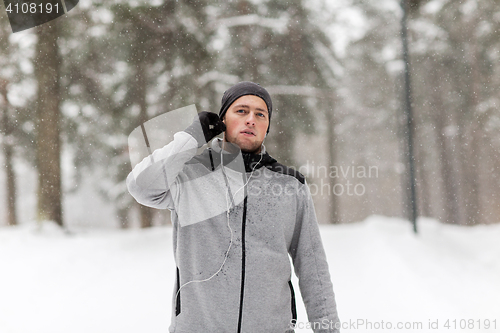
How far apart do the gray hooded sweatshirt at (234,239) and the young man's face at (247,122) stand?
0.23ft

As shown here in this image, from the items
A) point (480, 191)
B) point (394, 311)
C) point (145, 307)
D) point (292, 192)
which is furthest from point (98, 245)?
point (480, 191)

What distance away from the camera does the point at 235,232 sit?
1.50 meters

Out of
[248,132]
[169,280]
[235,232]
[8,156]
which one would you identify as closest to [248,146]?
[248,132]

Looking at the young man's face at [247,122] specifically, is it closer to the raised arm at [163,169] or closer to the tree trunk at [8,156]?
the raised arm at [163,169]

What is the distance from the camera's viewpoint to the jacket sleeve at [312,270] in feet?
4.99

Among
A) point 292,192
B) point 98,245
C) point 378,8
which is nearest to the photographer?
point 292,192

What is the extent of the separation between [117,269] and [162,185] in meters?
3.86

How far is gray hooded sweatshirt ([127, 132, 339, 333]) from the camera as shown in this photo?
144 centimetres

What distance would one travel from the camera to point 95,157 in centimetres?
884

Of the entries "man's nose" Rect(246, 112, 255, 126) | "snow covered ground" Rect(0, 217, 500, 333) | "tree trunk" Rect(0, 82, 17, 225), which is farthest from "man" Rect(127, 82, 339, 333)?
"tree trunk" Rect(0, 82, 17, 225)

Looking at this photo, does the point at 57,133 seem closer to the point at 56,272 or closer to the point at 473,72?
the point at 56,272

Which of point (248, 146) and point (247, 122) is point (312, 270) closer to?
point (248, 146)

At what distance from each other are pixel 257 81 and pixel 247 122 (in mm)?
6594

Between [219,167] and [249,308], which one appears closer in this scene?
[249,308]
